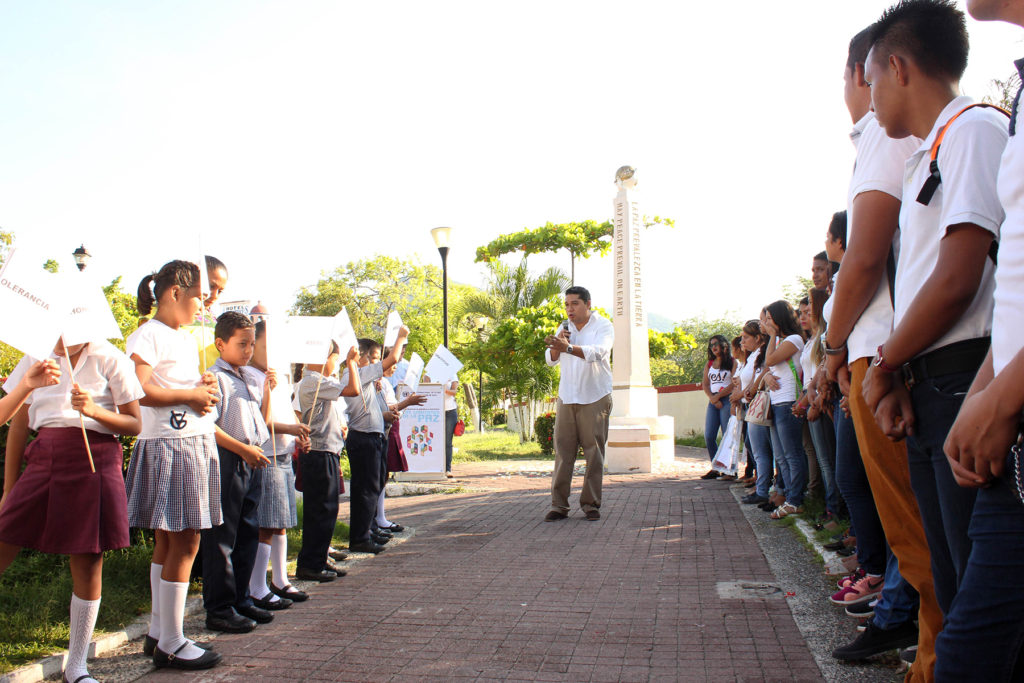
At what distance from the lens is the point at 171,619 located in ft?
12.6

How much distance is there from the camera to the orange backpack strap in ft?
6.97

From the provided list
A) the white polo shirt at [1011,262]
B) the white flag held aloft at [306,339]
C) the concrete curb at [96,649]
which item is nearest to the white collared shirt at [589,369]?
the white flag held aloft at [306,339]

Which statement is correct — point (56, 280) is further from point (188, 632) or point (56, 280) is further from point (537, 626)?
point (537, 626)

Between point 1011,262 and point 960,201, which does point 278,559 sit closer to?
point 960,201

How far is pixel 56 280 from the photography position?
350cm

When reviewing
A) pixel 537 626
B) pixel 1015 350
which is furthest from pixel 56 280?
pixel 1015 350

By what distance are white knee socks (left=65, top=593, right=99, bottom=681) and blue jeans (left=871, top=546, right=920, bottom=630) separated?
11.8 ft

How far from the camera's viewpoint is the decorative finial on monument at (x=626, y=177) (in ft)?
48.6

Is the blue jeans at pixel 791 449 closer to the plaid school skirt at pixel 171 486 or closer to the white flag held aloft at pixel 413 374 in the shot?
the white flag held aloft at pixel 413 374

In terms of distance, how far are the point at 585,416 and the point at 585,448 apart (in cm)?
33

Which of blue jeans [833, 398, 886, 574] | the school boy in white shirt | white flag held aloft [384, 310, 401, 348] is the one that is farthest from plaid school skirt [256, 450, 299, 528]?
the school boy in white shirt

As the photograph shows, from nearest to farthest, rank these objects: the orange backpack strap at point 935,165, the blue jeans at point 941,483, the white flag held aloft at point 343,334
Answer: the blue jeans at point 941,483 < the orange backpack strap at point 935,165 < the white flag held aloft at point 343,334

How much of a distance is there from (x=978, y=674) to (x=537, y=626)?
293 cm

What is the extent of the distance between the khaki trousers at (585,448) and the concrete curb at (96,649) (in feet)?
12.8
